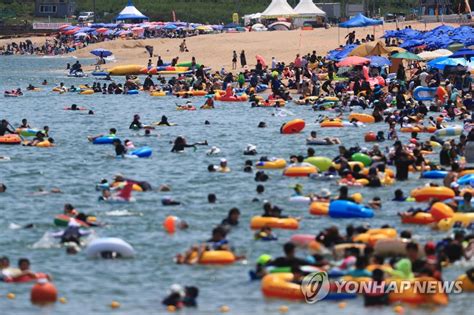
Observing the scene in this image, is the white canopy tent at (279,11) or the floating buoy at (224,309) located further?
the white canopy tent at (279,11)

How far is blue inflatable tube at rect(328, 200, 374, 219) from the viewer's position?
92.6 ft

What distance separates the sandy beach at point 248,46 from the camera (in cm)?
8731

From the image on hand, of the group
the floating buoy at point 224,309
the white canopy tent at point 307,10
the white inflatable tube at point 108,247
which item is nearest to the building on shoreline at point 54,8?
the white canopy tent at point 307,10

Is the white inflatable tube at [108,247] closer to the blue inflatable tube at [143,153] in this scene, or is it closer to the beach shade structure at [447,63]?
the blue inflatable tube at [143,153]

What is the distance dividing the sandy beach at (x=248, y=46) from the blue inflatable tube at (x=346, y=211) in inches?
2158

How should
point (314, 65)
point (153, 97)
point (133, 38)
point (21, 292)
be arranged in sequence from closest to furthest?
point (21, 292)
point (153, 97)
point (314, 65)
point (133, 38)

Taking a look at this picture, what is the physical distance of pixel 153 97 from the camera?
215ft

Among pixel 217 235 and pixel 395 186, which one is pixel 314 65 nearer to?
pixel 395 186

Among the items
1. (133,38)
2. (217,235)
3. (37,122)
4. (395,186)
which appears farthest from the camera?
(133,38)

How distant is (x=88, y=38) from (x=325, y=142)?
82928mm

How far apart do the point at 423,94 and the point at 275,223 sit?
1232 inches

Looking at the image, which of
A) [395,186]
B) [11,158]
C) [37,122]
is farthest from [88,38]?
[395,186]

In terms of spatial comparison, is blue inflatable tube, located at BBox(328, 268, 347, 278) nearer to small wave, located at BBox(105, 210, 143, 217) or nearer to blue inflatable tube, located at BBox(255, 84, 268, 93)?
small wave, located at BBox(105, 210, 143, 217)

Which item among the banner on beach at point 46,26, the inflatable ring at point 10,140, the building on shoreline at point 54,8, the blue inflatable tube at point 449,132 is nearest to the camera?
the blue inflatable tube at point 449,132
